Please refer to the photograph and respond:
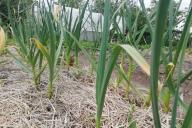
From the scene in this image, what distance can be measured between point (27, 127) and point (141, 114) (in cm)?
35

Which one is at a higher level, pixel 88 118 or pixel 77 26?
pixel 77 26

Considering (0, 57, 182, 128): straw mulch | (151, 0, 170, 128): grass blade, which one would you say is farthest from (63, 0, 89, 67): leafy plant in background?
(151, 0, 170, 128): grass blade

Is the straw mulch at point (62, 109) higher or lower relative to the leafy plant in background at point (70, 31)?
lower

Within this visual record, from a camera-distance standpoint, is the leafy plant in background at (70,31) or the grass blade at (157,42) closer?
the grass blade at (157,42)

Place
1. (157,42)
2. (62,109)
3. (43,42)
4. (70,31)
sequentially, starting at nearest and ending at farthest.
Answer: (157,42), (62,109), (43,42), (70,31)

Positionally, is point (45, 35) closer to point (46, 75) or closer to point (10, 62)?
point (46, 75)

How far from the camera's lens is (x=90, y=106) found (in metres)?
1.10

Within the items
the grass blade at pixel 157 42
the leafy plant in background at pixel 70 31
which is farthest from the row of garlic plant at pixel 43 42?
the grass blade at pixel 157 42

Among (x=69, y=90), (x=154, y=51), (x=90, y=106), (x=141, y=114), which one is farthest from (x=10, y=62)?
(x=154, y=51)

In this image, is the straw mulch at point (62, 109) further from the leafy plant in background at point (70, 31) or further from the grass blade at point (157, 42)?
the grass blade at point (157, 42)

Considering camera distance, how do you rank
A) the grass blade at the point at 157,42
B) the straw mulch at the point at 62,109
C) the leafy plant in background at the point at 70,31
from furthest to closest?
1. the leafy plant in background at the point at 70,31
2. the straw mulch at the point at 62,109
3. the grass blade at the point at 157,42

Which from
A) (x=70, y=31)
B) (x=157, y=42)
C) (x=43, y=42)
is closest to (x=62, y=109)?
(x=43, y=42)

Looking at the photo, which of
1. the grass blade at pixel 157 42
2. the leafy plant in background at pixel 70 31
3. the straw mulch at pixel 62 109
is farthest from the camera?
the leafy plant in background at pixel 70 31

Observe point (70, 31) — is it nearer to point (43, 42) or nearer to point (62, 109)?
point (43, 42)
